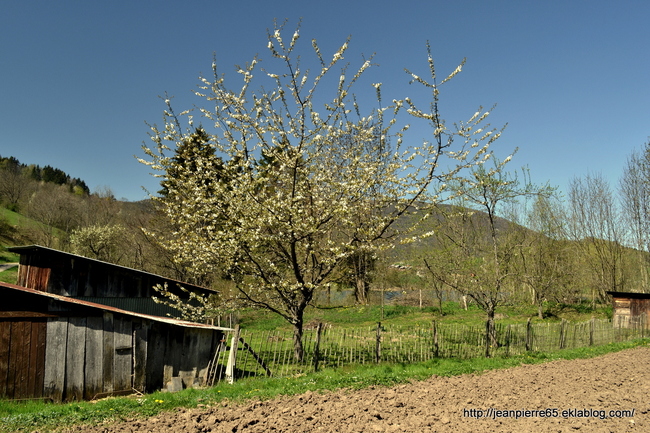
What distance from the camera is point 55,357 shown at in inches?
418

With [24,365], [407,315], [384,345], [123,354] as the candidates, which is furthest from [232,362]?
[407,315]

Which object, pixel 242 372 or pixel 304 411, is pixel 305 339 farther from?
pixel 304 411

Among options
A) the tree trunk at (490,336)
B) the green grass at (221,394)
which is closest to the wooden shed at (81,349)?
the green grass at (221,394)

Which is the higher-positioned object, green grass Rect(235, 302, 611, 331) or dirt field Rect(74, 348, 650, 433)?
dirt field Rect(74, 348, 650, 433)

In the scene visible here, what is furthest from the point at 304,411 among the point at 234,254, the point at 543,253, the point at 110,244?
the point at 110,244

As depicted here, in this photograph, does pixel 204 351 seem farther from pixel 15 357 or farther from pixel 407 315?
pixel 407 315

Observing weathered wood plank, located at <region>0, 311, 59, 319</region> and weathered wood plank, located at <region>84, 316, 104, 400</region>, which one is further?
weathered wood plank, located at <region>84, 316, 104, 400</region>

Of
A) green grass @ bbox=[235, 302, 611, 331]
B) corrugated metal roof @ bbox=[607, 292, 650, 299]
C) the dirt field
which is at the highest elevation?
corrugated metal roof @ bbox=[607, 292, 650, 299]

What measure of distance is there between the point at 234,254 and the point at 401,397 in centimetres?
584

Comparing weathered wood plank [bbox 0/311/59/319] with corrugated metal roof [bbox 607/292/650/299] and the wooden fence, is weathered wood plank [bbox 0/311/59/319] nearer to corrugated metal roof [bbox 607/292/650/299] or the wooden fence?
the wooden fence

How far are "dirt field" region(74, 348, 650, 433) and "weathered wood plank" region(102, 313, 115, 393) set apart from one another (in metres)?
3.98

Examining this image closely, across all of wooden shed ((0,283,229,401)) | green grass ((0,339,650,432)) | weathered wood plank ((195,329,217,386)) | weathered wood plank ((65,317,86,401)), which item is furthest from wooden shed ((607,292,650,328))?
weathered wood plank ((65,317,86,401))

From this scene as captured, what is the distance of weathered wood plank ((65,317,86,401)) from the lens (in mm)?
10594

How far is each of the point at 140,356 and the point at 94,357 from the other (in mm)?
1042
